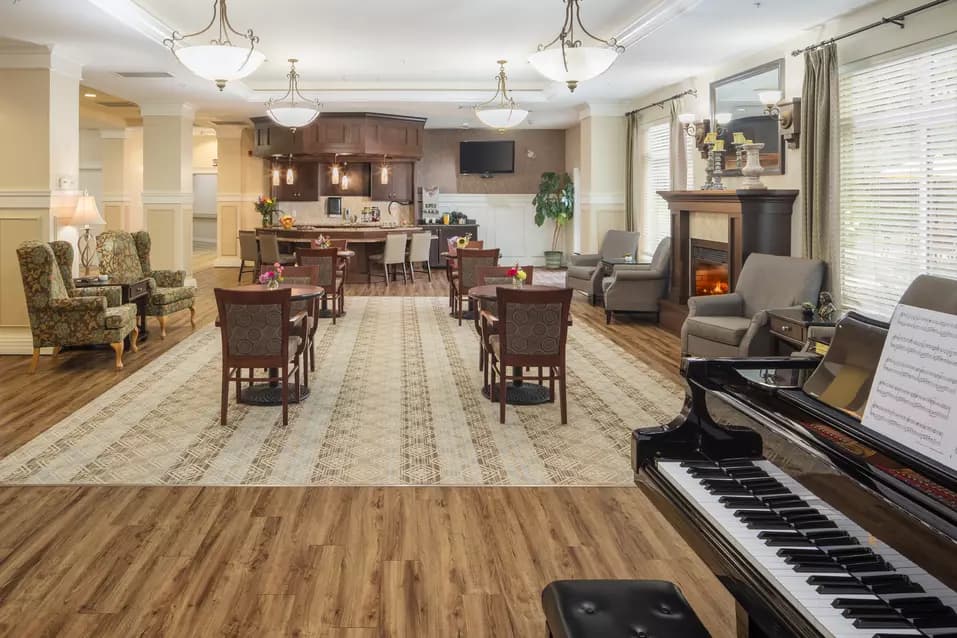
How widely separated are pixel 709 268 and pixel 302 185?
870 centimetres

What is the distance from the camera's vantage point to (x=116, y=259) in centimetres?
839

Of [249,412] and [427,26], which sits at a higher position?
[427,26]

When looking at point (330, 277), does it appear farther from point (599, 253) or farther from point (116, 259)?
point (599, 253)

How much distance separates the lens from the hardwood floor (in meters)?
2.80

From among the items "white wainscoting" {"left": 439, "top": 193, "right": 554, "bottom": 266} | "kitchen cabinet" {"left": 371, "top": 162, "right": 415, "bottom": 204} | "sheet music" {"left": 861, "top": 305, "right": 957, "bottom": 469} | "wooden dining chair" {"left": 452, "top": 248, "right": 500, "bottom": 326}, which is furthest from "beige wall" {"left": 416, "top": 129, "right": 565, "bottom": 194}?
"sheet music" {"left": 861, "top": 305, "right": 957, "bottom": 469}

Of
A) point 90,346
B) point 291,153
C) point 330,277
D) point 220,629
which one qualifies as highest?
point 291,153

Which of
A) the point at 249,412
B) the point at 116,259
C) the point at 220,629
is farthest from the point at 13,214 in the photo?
the point at 220,629

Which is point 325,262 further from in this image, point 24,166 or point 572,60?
point 572,60

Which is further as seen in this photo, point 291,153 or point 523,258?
point 523,258

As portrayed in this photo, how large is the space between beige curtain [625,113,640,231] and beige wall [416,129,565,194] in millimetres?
4192

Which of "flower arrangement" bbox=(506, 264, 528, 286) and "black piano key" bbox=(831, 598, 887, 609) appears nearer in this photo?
"black piano key" bbox=(831, 598, 887, 609)

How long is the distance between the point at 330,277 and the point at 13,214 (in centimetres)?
307

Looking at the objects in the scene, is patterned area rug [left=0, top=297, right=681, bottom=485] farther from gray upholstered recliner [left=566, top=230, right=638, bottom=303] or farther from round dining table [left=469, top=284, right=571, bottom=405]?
gray upholstered recliner [left=566, top=230, right=638, bottom=303]

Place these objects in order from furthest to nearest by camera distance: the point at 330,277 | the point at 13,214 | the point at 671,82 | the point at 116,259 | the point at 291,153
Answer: the point at 291,153, the point at 671,82, the point at 330,277, the point at 116,259, the point at 13,214
